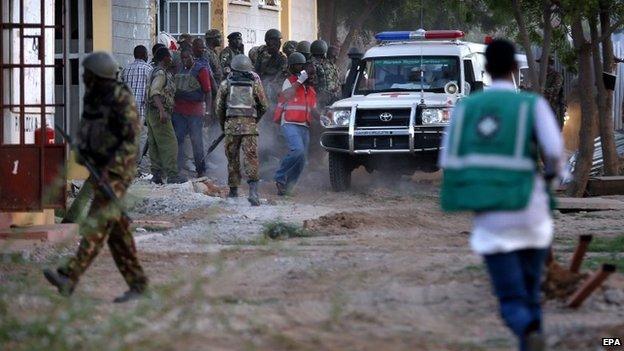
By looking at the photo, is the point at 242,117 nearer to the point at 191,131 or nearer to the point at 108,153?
the point at 191,131

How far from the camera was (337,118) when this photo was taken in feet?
63.9

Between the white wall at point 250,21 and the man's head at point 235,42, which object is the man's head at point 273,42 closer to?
the man's head at point 235,42

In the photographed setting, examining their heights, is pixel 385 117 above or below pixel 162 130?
above

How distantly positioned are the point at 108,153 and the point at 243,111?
7.26 meters

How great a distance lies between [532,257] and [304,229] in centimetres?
748

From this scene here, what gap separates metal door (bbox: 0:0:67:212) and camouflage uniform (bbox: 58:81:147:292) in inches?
113

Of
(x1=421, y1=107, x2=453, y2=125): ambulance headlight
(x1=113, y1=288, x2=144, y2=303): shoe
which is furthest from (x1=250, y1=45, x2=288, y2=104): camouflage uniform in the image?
(x1=113, y1=288, x2=144, y2=303): shoe

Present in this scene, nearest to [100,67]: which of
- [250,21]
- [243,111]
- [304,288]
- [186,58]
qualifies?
[304,288]

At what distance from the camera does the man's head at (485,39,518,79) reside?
7445 millimetres

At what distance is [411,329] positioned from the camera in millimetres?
8844

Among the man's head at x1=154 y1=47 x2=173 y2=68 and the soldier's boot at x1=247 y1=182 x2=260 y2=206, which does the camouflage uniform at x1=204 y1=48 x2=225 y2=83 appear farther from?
the soldier's boot at x1=247 y1=182 x2=260 y2=206

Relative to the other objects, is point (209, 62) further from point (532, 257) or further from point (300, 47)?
point (532, 257)

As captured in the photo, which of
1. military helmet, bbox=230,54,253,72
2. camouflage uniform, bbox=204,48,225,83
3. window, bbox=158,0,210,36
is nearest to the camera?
military helmet, bbox=230,54,253,72

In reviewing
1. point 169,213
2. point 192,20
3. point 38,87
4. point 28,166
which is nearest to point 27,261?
point 28,166
